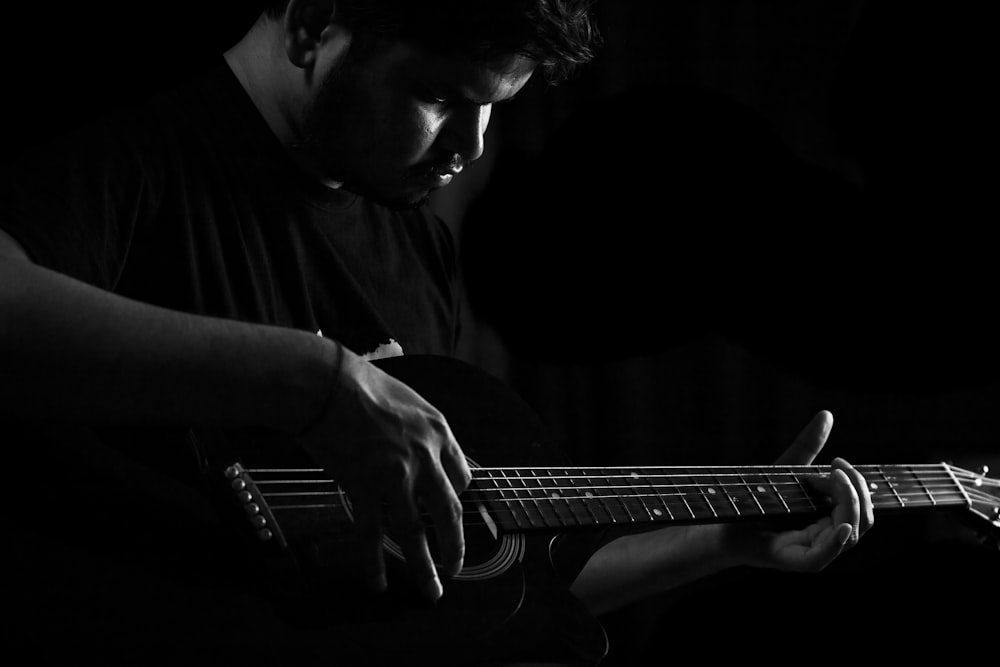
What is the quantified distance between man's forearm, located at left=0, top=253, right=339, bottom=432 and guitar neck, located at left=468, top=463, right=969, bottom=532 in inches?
10.1

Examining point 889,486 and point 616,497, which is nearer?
point 616,497

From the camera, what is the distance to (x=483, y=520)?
0.94 meters

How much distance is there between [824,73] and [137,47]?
1470mm

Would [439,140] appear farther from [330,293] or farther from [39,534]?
[39,534]

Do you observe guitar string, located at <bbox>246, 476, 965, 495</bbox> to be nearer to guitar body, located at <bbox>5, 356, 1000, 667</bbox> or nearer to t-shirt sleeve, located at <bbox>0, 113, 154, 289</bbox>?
guitar body, located at <bbox>5, 356, 1000, 667</bbox>

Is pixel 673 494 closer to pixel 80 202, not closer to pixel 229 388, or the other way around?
pixel 229 388

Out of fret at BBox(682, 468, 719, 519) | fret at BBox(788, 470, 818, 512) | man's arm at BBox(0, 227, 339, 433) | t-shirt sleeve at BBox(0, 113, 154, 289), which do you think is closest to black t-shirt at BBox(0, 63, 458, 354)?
t-shirt sleeve at BBox(0, 113, 154, 289)

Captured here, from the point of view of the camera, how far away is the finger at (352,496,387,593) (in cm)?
79

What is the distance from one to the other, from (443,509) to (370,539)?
69 millimetres

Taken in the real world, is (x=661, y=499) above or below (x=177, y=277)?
below

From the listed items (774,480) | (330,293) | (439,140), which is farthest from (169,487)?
(774,480)

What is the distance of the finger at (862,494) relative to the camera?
4.35 feet

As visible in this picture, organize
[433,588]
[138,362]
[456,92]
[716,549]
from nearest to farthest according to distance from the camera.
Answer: [138,362], [433,588], [456,92], [716,549]

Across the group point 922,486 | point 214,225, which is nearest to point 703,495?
point 922,486
